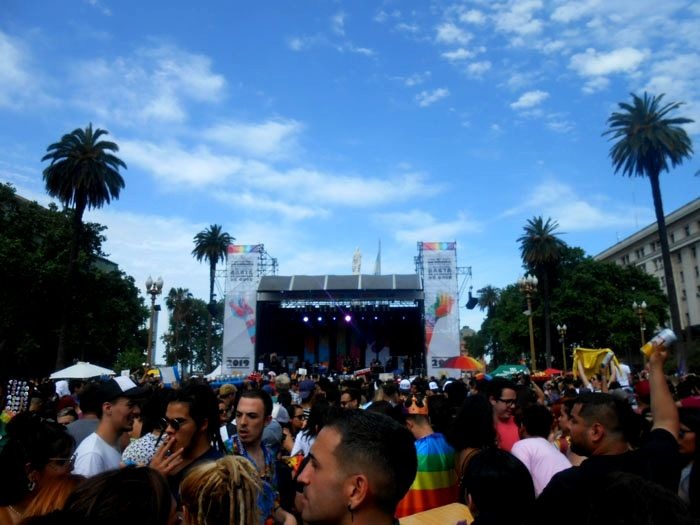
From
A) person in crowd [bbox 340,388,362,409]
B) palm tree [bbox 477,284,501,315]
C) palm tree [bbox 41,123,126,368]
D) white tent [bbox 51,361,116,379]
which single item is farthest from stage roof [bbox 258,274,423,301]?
palm tree [bbox 477,284,501,315]

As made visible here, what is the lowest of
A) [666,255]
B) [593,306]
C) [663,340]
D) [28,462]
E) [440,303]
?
[28,462]

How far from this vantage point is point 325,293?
115 feet

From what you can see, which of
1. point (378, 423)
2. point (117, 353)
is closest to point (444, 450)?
point (378, 423)

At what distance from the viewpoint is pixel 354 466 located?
197 cm

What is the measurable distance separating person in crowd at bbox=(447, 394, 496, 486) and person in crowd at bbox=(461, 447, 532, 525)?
44.0 inches

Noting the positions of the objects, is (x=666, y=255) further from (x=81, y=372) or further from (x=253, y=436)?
(x=253, y=436)

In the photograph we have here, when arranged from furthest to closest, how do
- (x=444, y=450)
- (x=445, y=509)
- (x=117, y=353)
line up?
(x=117, y=353) < (x=444, y=450) < (x=445, y=509)

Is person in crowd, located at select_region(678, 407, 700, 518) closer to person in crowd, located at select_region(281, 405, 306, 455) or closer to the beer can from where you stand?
the beer can

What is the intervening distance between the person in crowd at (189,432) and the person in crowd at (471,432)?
5.90ft

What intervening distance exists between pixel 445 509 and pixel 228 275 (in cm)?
3459

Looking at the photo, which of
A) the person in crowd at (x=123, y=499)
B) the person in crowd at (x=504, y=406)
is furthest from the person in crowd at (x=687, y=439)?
the person in crowd at (x=123, y=499)

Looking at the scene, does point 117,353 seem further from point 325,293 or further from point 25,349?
point 325,293

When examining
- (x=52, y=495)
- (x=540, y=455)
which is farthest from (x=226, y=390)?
(x=52, y=495)

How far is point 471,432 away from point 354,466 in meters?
2.12
